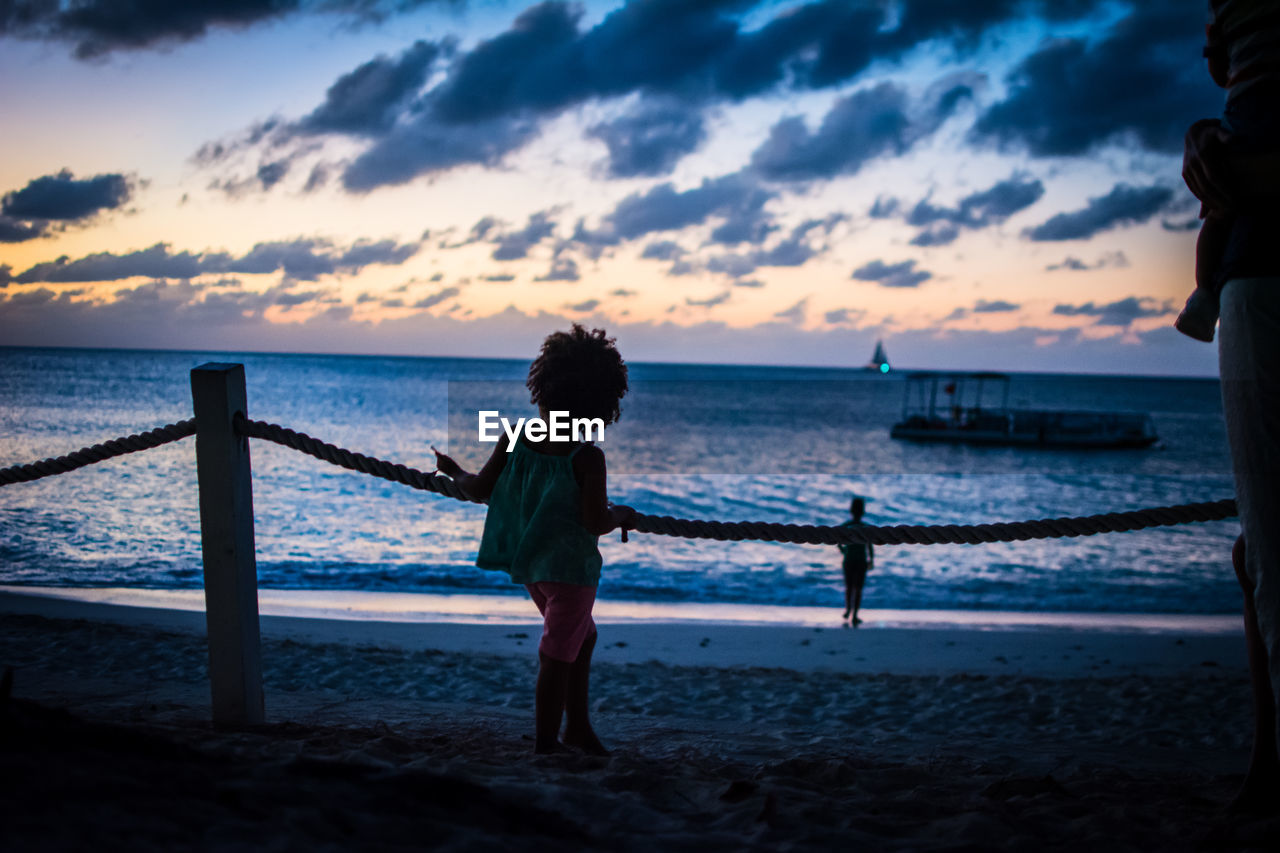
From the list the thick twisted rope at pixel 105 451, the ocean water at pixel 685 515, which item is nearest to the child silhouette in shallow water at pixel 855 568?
the ocean water at pixel 685 515

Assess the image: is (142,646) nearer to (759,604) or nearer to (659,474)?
(759,604)

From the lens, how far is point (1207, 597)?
42.2 ft

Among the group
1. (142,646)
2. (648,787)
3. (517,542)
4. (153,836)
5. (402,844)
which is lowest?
(142,646)

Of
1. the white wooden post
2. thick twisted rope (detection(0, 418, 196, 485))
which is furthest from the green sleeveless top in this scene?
thick twisted rope (detection(0, 418, 196, 485))

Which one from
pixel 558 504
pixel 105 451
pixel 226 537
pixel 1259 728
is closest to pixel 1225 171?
pixel 1259 728

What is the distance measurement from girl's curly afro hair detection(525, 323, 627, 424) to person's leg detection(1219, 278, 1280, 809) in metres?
1.79

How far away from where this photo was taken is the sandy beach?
5.94ft

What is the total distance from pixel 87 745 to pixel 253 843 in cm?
60

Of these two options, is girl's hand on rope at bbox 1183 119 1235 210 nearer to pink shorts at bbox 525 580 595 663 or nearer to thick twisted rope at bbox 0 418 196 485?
pink shorts at bbox 525 580 595 663

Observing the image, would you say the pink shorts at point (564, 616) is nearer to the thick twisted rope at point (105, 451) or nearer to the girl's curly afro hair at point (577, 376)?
the girl's curly afro hair at point (577, 376)

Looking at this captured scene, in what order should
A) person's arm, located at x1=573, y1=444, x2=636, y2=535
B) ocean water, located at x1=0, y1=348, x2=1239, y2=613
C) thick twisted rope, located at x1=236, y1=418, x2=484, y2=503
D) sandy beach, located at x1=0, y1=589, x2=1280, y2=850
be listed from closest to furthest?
1. sandy beach, located at x1=0, y1=589, x2=1280, y2=850
2. person's arm, located at x1=573, y1=444, x2=636, y2=535
3. thick twisted rope, located at x1=236, y1=418, x2=484, y2=503
4. ocean water, located at x1=0, y1=348, x2=1239, y2=613

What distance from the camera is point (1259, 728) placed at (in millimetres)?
2428

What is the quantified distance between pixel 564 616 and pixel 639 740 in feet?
5.24

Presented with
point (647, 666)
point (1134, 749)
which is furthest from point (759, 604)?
point (1134, 749)
